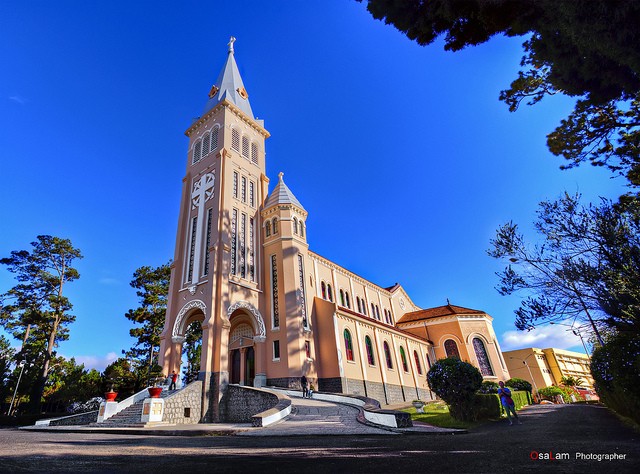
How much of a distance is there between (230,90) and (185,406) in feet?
85.0

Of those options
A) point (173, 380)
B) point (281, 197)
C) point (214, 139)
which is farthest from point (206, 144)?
point (173, 380)

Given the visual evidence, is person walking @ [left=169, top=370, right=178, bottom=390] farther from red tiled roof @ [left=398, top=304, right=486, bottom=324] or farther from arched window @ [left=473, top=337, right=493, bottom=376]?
arched window @ [left=473, top=337, right=493, bottom=376]

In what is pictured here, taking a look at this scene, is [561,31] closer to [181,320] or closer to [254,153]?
[181,320]

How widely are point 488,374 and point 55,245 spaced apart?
41.1 meters

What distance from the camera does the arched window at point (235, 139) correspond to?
87.9 feet

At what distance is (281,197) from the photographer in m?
25.8

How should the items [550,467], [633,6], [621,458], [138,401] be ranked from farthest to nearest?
[138,401] → [633,6] → [621,458] → [550,467]

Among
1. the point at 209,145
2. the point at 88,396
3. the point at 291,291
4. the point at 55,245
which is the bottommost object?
the point at 88,396

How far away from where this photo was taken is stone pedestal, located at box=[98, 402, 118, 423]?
50.3 ft

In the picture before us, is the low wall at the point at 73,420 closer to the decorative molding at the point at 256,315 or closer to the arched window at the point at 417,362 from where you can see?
the decorative molding at the point at 256,315

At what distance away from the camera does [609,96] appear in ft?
19.4

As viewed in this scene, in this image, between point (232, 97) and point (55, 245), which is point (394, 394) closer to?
point (232, 97)

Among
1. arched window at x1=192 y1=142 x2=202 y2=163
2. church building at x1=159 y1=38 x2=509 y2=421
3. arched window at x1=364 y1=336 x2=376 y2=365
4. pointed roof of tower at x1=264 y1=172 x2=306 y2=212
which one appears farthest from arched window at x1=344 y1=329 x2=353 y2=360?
arched window at x1=192 y1=142 x2=202 y2=163

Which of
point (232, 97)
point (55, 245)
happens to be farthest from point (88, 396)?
point (232, 97)
